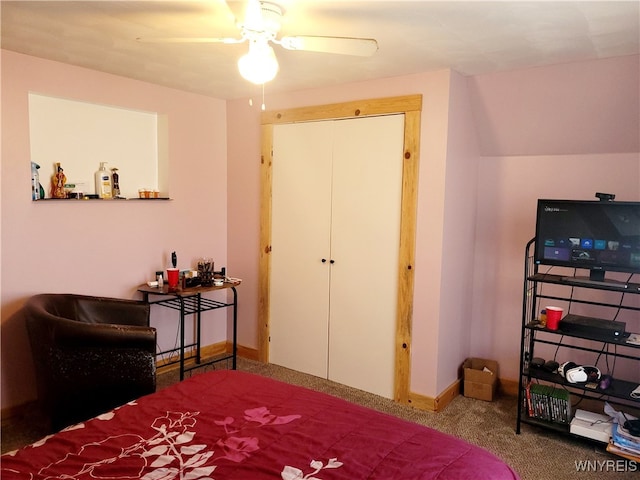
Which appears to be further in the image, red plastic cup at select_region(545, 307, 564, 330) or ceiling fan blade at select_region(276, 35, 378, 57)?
red plastic cup at select_region(545, 307, 564, 330)

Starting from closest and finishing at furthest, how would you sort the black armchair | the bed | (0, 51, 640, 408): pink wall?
the bed, the black armchair, (0, 51, 640, 408): pink wall

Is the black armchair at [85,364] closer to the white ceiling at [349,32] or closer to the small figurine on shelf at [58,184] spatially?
the small figurine on shelf at [58,184]

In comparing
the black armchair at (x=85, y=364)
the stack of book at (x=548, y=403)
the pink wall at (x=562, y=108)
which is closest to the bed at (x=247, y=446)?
the black armchair at (x=85, y=364)

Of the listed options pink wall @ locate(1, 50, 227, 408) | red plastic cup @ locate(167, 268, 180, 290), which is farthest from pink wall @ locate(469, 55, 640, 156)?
red plastic cup @ locate(167, 268, 180, 290)

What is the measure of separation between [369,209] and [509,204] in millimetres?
1104

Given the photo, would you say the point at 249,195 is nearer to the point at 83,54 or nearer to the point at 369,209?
the point at 369,209

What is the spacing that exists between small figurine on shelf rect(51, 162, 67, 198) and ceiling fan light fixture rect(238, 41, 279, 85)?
189 cm

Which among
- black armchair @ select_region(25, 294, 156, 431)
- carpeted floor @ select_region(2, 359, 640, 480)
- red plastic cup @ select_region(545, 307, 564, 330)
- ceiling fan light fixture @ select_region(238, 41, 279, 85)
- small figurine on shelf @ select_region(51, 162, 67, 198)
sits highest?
ceiling fan light fixture @ select_region(238, 41, 279, 85)

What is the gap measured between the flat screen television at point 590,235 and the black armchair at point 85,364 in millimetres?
2522

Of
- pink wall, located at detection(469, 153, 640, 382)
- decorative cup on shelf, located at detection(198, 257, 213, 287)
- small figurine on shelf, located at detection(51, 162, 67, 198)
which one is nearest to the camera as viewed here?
small figurine on shelf, located at detection(51, 162, 67, 198)

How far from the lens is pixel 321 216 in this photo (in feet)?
12.6

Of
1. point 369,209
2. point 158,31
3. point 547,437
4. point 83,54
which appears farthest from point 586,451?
point 83,54

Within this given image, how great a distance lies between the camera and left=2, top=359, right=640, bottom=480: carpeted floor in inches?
106

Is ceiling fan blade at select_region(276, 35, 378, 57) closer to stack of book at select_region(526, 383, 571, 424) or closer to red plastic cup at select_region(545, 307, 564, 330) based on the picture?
red plastic cup at select_region(545, 307, 564, 330)
